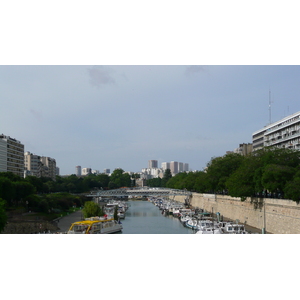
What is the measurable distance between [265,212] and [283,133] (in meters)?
39.4

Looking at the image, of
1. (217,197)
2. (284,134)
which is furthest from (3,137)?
(284,134)

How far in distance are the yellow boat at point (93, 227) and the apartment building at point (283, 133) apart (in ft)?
107

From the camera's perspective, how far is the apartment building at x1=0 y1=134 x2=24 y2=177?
100m

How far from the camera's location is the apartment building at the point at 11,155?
100 metres

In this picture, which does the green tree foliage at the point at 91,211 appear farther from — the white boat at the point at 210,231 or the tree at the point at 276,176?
the tree at the point at 276,176

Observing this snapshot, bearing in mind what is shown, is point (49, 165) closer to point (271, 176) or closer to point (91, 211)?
point (91, 211)

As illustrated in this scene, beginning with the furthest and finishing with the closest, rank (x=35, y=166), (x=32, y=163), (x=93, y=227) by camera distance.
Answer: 1. (x=35, y=166)
2. (x=32, y=163)
3. (x=93, y=227)

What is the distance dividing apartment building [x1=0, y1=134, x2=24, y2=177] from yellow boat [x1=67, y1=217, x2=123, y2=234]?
5956 centimetres

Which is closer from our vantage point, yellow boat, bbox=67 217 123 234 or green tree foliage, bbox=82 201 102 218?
yellow boat, bbox=67 217 123 234

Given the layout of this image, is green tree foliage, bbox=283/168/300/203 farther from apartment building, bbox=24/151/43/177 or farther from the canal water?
apartment building, bbox=24/151/43/177

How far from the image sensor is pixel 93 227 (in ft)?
147

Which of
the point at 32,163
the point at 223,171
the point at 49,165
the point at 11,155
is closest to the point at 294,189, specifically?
the point at 223,171

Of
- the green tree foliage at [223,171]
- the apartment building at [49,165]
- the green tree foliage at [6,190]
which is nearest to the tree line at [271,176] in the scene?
the green tree foliage at [223,171]

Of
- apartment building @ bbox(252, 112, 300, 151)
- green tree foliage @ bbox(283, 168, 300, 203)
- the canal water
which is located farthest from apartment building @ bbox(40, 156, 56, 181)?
green tree foliage @ bbox(283, 168, 300, 203)
